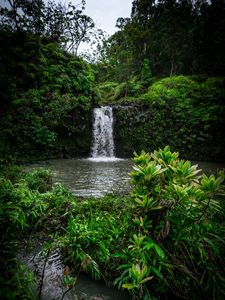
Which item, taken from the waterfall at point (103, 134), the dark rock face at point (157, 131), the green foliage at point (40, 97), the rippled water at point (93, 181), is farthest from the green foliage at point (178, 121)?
the rippled water at point (93, 181)

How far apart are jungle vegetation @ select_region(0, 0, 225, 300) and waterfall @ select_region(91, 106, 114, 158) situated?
22.5 inches

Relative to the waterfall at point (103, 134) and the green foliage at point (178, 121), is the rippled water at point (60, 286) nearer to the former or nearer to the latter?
the waterfall at point (103, 134)

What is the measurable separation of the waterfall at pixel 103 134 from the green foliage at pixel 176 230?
41.3 feet

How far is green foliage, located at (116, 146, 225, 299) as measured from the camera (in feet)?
6.09

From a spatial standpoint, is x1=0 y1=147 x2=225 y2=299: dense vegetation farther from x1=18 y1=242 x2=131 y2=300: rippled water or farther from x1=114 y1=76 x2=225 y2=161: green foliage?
x1=114 y1=76 x2=225 y2=161: green foliage

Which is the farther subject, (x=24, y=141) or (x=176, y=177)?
(x=24, y=141)

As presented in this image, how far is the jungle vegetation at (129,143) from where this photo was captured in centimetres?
192

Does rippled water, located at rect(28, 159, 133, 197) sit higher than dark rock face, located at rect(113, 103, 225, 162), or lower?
lower

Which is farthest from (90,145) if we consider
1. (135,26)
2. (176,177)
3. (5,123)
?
(135,26)

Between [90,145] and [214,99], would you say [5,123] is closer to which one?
[90,145]

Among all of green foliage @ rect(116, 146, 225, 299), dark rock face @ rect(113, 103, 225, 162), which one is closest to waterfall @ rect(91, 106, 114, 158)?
dark rock face @ rect(113, 103, 225, 162)

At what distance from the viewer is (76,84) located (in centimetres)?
1478

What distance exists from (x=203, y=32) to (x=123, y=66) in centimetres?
1147

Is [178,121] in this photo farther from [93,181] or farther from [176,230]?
[176,230]
